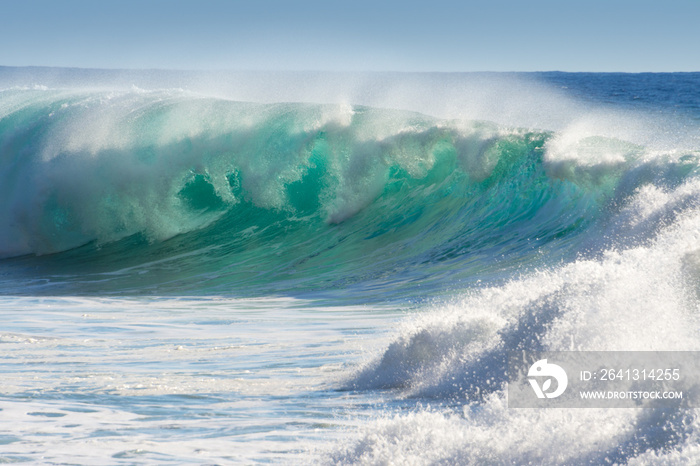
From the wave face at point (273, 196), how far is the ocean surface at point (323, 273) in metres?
0.04

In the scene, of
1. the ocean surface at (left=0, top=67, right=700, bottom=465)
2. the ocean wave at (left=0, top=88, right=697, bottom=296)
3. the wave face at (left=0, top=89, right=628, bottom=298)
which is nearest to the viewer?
the ocean surface at (left=0, top=67, right=700, bottom=465)

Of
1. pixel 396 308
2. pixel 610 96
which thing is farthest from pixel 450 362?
pixel 610 96

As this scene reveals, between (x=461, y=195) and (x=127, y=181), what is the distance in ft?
19.8

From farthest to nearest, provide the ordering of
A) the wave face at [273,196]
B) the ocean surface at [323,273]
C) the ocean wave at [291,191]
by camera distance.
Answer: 1. the wave face at [273,196]
2. the ocean wave at [291,191]
3. the ocean surface at [323,273]

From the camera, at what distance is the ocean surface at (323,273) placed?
3668 millimetres

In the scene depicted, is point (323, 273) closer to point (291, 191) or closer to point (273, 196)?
point (291, 191)

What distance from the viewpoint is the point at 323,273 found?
10891mm

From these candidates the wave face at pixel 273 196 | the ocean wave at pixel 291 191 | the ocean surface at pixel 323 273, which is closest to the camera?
the ocean surface at pixel 323 273

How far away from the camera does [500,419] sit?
10.9 ft

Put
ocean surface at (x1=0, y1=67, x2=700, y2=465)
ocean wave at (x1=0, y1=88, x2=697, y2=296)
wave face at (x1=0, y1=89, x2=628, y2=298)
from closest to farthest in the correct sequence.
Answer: ocean surface at (x1=0, y1=67, x2=700, y2=465) → ocean wave at (x1=0, y1=88, x2=697, y2=296) → wave face at (x1=0, y1=89, x2=628, y2=298)

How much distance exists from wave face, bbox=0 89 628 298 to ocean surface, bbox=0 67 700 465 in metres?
0.04

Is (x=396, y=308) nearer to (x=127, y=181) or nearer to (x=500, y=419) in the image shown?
(x=500, y=419)

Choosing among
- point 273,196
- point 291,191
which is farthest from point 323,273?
point 273,196

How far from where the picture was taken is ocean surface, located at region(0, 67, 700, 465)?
12.0 ft
